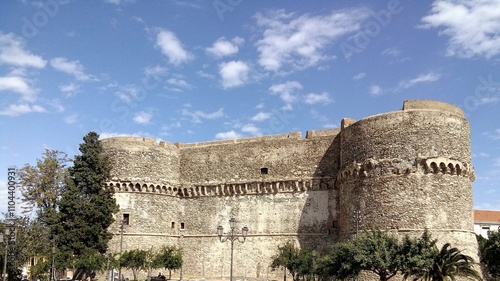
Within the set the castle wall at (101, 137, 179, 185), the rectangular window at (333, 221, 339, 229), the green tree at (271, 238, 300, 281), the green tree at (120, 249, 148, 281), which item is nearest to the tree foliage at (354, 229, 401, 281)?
the green tree at (271, 238, 300, 281)

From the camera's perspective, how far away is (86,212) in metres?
33.5

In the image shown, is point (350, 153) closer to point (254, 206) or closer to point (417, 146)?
point (417, 146)

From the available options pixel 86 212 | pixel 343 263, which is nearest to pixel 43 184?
pixel 86 212

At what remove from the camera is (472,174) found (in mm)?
29047

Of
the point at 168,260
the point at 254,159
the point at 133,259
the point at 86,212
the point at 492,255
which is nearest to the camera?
the point at 133,259

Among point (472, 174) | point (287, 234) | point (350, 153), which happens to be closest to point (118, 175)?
point (287, 234)

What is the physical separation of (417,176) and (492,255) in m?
11.2

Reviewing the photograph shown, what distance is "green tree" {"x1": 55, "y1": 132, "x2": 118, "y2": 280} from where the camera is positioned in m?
32.9

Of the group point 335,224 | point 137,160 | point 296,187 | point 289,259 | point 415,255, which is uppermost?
point 137,160

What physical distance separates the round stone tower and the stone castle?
50 millimetres

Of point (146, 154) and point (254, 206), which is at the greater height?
point (146, 154)

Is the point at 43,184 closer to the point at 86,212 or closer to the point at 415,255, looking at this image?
the point at 86,212

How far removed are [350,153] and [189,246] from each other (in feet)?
42.9

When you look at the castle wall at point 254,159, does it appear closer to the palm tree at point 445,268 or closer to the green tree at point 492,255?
the green tree at point 492,255
